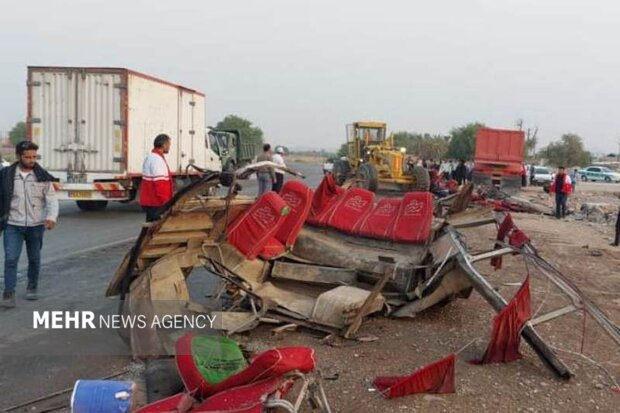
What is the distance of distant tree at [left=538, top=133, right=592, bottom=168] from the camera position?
3012 inches

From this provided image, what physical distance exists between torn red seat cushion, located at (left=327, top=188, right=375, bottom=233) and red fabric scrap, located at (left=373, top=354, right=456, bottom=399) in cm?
280

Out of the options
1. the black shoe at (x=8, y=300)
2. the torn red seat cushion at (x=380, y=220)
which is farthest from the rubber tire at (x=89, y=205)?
the torn red seat cushion at (x=380, y=220)

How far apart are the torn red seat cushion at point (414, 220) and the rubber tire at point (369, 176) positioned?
1294 cm

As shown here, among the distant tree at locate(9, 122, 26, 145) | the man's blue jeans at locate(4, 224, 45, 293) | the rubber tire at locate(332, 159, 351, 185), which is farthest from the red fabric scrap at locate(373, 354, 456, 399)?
the distant tree at locate(9, 122, 26, 145)

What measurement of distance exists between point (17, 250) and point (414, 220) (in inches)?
162

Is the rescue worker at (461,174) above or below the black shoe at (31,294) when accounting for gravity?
above

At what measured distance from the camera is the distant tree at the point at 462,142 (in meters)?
68.4

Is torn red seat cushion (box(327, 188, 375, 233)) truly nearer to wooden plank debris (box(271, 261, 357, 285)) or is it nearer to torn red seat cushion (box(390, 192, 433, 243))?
torn red seat cushion (box(390, 192, 433, 243))

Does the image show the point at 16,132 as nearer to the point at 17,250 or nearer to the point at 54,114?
the point at 54,114

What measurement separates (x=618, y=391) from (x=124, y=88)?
12202mm

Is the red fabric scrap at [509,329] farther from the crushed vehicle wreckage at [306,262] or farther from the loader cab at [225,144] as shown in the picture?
the loader cab at [225,144]

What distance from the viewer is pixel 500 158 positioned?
27625 millimetres

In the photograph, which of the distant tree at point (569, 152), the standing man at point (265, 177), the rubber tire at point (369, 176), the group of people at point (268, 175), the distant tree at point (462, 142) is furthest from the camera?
the distant tree at point (569, 152)

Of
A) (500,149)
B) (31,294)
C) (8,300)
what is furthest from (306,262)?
→ (500,149)
